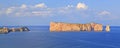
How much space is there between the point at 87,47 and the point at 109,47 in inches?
341

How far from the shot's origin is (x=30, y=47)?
92188mm

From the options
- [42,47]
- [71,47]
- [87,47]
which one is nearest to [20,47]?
[42,47]

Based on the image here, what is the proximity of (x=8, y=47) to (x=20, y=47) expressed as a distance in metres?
4.36

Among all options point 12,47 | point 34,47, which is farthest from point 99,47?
point 12,47

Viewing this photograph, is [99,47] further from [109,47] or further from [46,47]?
[46,47]

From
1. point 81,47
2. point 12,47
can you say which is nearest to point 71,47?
point 81,47

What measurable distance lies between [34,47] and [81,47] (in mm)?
17587

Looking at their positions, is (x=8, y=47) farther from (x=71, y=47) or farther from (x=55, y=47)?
(x=71, y=47)

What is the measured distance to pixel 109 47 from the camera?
314 feet

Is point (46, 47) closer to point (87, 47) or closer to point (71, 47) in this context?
point (71, 47)

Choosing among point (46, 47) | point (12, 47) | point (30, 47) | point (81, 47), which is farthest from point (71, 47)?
point (12, 47)

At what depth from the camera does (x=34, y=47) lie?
91875 mm

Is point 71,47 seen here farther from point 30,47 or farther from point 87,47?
point 30,47

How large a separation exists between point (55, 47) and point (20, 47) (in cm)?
1288
